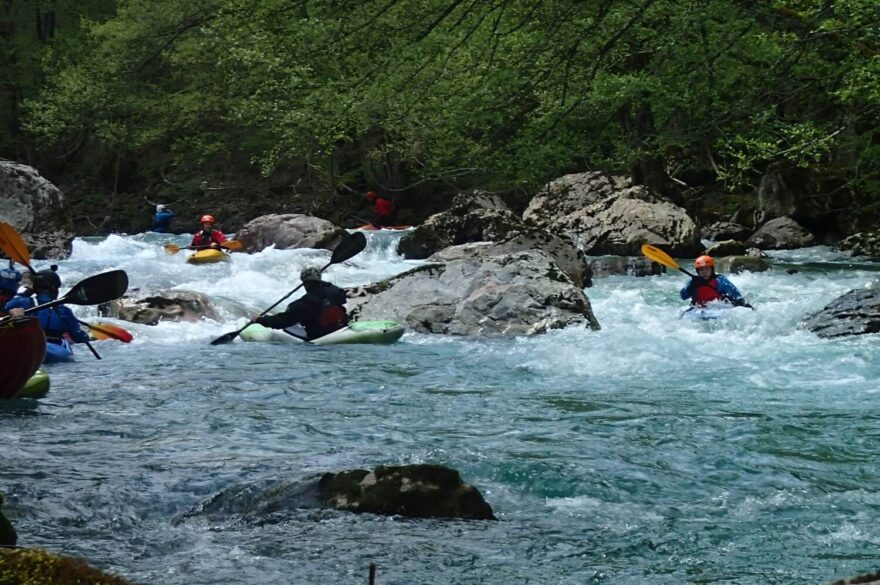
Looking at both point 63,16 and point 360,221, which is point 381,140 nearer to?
point 360,221

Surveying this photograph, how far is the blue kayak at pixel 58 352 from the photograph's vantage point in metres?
7.76

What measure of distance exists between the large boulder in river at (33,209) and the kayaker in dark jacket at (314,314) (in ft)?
28.8

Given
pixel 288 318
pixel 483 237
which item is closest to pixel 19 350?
pixel 288 318

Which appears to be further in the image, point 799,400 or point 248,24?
point 799,400

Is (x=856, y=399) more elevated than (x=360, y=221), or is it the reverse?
(x=360, y=221)

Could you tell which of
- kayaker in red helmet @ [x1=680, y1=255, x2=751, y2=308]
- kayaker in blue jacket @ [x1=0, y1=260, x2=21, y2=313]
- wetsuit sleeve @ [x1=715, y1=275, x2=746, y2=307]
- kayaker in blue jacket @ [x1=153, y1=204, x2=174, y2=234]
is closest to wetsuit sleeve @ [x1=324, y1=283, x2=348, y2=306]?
kayaker in blue jacket @ [x1=0, y1=260, x2=21, y2=313]

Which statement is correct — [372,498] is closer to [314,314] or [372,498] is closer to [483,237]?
[314,314]

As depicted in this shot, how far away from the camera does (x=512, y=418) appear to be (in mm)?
5762

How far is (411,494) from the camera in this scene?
3.79 meters

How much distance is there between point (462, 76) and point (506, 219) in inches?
409

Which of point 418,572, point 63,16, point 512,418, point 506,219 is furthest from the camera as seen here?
point 63,16

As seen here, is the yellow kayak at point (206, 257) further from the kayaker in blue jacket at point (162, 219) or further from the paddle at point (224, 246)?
the kayaker in blue jacket at point (162, 219)

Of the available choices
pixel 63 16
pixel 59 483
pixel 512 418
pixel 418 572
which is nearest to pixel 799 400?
pixel 512 418

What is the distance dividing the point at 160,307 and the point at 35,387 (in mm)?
3955
